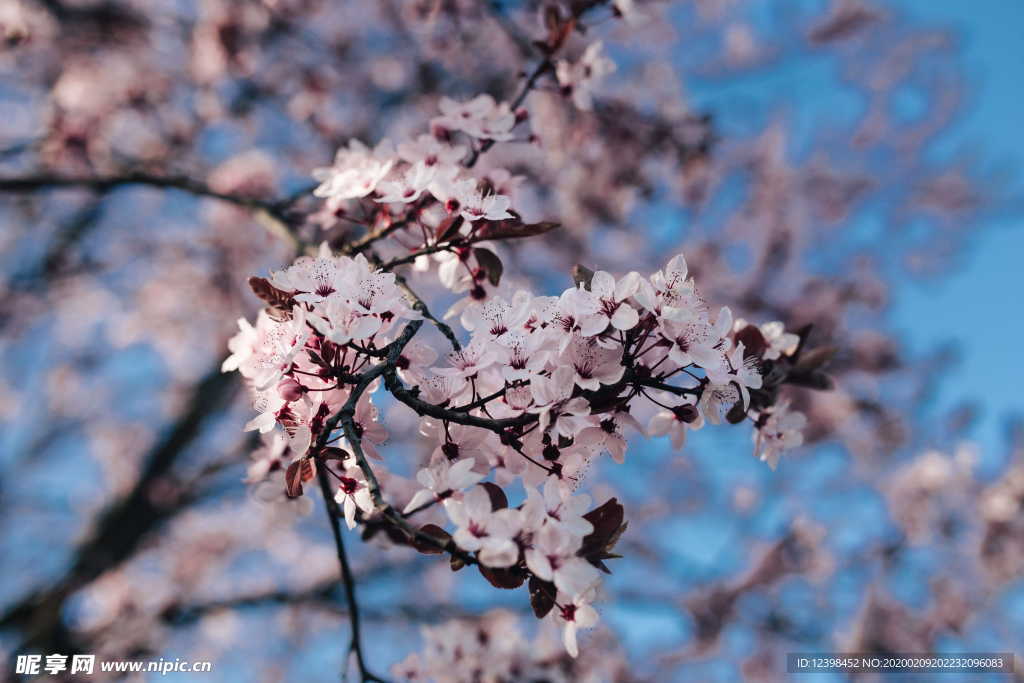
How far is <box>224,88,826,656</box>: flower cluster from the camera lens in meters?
0.94

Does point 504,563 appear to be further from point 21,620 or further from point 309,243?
point 21,620

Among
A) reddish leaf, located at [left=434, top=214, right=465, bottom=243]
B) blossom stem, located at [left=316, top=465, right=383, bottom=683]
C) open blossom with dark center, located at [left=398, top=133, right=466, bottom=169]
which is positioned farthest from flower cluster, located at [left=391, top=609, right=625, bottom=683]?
open blossom with dark center, located at [left=398, top=133, right=466, bottom=169]

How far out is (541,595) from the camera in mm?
A: 981

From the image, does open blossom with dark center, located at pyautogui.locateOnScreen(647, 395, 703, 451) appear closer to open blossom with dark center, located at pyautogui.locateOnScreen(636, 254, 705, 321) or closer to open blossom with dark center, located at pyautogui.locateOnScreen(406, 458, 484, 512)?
open blossom with dark center, located at pyautogui.locateOnScreen(636, 254, 705, 321)

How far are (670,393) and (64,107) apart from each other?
356 centimetres

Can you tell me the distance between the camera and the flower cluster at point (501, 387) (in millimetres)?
936

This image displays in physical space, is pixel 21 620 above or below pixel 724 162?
below

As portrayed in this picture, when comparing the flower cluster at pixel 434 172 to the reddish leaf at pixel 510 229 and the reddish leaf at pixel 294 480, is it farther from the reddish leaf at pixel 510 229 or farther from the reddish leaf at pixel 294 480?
the reddish leaf at pixel 294 480

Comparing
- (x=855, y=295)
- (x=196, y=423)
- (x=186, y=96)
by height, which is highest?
(x=855, y=295)

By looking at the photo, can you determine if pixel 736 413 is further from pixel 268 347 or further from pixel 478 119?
pixel 478 119

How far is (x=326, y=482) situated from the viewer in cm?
136

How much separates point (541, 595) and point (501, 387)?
35 cm

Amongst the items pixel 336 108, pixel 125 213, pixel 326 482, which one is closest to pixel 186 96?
pixel 336 108

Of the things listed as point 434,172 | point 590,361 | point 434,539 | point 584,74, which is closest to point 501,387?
point 590,361
